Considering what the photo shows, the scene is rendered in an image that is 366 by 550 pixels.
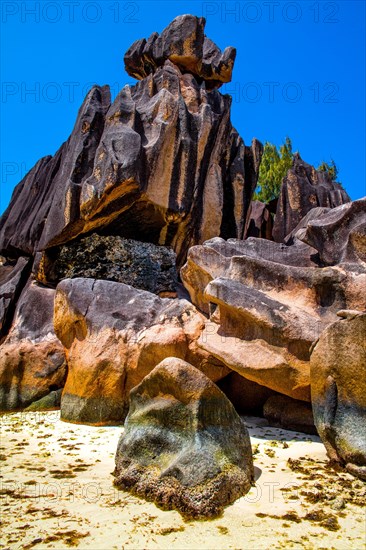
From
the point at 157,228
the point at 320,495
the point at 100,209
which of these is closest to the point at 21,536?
the point at 320,495

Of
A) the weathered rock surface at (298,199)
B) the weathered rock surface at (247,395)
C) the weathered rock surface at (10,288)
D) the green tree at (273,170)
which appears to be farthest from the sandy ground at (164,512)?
the green tree at (273,170)

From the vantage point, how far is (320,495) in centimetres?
291

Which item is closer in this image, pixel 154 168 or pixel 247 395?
pixel 247 395

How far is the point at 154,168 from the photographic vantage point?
8.41 metres

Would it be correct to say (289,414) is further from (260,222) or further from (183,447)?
(260,222)

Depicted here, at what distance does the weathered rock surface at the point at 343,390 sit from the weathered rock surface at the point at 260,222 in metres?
8.17

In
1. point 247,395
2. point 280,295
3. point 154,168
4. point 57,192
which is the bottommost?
point 247,395

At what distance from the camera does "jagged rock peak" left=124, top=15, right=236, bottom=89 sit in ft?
34.2

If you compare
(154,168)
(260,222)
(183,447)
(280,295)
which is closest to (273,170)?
(260,222)

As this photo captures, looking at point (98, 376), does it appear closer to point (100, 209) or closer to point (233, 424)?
point (233, 424)

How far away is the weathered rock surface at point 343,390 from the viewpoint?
3.47 metres

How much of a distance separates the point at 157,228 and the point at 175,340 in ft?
12.2

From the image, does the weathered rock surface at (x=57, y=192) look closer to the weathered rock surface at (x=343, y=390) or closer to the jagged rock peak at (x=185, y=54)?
the jagged rock peak at (x=185, y=54)

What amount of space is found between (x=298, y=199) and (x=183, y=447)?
8.69m
